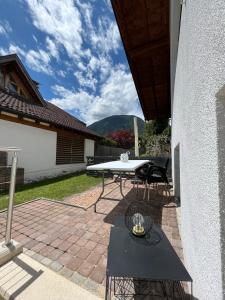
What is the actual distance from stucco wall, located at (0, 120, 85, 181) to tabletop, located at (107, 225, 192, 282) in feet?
20.4

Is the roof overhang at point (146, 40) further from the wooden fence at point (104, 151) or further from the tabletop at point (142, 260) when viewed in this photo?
the wooden fence at point (104, 151)

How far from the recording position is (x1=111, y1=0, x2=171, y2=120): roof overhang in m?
2.85

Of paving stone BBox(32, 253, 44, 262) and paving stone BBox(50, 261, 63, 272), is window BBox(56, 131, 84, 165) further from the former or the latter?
paving stone BBox(50, 261, 63, 272)

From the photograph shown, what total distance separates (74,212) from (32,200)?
1418 millimetres

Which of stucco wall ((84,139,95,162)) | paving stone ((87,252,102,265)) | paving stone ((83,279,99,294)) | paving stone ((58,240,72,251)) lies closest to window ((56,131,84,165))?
stucco wall ((84,139,95,162))

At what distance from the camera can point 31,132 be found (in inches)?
295

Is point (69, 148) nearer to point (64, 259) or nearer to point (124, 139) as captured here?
point (64, 259)

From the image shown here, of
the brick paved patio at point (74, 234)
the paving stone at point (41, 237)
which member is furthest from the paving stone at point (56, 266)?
the paving stone at point (41, 237)

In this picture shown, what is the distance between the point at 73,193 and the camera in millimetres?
5066

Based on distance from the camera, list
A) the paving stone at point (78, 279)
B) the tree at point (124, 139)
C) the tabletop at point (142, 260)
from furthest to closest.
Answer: the tree at point (124, 139)
the paving stone at point (78, 279)
the tabletop at point (142, 260)

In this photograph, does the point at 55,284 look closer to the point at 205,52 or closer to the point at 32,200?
the point at 205,52

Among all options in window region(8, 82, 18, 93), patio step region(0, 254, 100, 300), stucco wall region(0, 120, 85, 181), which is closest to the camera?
patio step region(0, 254, 100, 300)

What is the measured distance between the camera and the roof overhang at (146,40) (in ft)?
9.34

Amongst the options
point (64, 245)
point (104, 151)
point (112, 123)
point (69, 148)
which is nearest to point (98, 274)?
point (64, 245)
